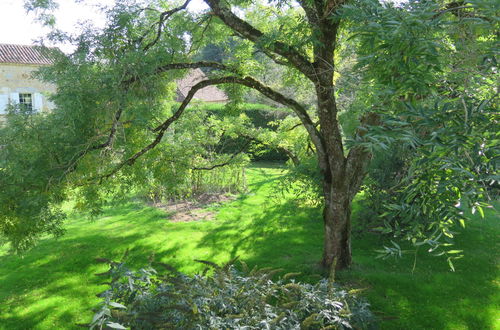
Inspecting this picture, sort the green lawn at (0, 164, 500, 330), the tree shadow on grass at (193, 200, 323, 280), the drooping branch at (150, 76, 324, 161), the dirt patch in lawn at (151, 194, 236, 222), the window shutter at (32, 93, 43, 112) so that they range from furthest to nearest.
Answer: the window shutter at (32, 93, 43, 112) → the dirt patch in lawn at (151, 194, 236, 222) → the tree shadow on grass at (193, 200, 323, 280) → the drooping branch at (150, 76, 324, 161) → the green lawn at (0, 164, 500, 330)

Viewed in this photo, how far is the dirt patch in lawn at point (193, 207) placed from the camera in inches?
460

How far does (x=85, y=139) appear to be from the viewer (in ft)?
17.3

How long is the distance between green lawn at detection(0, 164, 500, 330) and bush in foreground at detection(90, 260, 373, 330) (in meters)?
1.07

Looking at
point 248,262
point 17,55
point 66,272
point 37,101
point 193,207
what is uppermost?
point 17,55

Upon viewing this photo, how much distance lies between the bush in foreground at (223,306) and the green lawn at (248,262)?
107cm

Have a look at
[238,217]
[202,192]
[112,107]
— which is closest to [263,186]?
[202,192]

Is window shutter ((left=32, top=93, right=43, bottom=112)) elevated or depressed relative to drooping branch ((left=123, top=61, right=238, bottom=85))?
elevated

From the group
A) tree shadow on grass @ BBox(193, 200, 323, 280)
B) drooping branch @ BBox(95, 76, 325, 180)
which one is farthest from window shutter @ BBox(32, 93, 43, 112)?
drooping branch @ BBox(95, 76, 325, 180)

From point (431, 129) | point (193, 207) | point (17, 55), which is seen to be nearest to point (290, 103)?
point (431, 129)

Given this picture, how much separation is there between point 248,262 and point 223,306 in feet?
15.3

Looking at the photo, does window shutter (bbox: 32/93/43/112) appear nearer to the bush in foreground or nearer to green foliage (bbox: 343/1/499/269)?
the bush in foreground

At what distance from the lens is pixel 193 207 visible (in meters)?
12.7

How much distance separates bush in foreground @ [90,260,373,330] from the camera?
357cm

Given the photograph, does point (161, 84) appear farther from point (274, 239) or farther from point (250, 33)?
point (274, 239)
